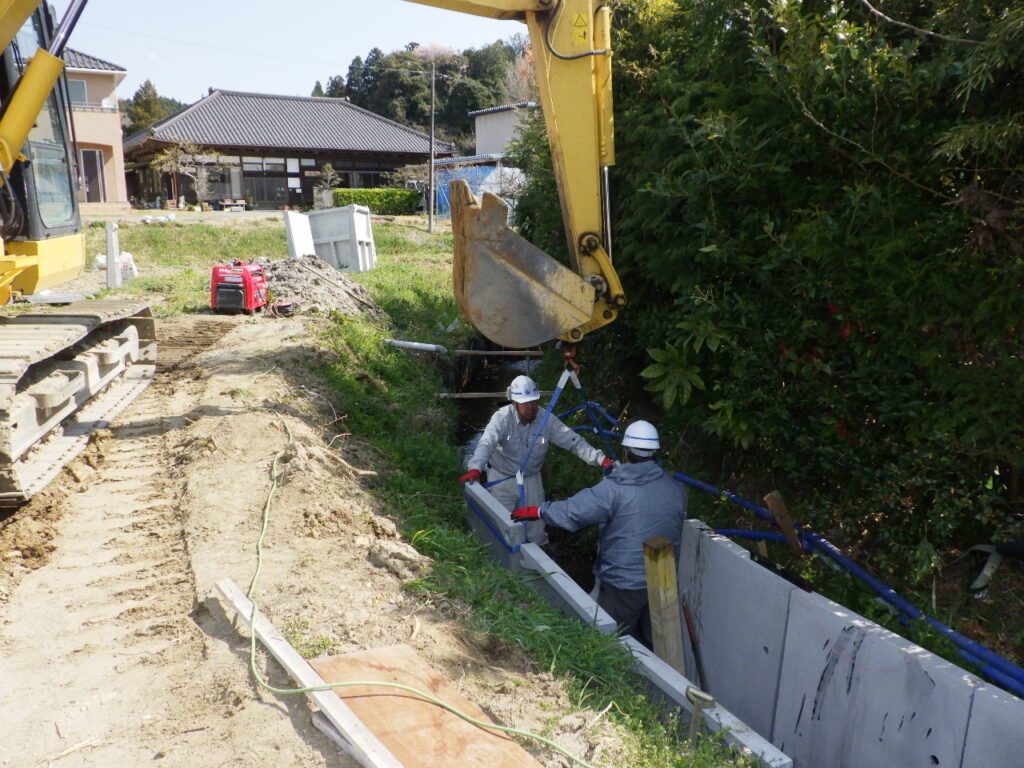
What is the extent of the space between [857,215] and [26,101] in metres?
5.59

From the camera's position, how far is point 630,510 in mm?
5184

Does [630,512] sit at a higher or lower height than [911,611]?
higher

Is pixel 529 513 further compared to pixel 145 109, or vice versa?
pixel 145 109

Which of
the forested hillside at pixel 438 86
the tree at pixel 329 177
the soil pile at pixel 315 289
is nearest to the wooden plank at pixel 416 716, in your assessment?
the soil pile at pixel 315 289

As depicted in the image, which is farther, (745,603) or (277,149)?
(277,149)

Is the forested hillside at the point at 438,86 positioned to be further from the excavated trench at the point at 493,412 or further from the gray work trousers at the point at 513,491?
the gray work trousers at the point at 513,491

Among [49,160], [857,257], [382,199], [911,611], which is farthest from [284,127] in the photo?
[911,611]

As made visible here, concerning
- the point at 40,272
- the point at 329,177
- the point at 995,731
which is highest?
the point at 329,177

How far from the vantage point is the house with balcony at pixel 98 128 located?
27281 mm

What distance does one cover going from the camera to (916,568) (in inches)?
167

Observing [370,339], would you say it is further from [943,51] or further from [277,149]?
[277,149]

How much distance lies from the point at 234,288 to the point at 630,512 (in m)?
8.33

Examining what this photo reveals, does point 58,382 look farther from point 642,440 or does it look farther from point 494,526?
point 642,440

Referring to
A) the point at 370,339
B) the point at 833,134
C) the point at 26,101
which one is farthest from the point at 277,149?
the point at 833,134
